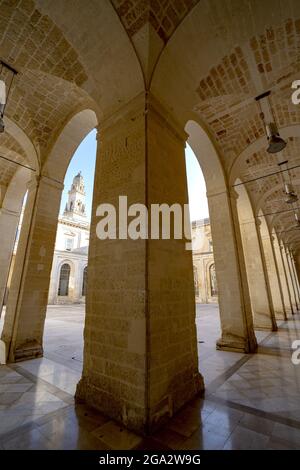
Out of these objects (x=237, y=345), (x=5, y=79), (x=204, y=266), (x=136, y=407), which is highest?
(x=5, y=79)

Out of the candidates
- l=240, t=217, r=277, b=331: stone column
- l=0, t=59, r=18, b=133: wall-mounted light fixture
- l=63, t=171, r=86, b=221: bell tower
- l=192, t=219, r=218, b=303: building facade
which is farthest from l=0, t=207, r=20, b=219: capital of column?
l=63, t=171, r=86, b=221: bell tower

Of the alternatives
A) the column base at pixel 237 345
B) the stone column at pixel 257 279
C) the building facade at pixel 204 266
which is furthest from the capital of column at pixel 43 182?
the building facade at pixel 204 266

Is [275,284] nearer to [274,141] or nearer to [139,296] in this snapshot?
[274,141]

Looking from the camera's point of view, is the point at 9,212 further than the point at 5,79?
Yes

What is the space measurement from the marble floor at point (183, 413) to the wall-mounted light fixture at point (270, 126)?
4271 mm

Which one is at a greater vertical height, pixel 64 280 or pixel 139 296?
pixel 64 280

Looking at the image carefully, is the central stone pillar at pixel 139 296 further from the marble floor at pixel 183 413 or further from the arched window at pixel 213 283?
the arched window at pixel 213 283

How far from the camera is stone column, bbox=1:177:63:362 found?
15.6 feet

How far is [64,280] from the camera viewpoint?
24234 mm

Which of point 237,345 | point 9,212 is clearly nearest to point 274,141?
point 237,345

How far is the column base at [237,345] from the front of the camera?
513 cm

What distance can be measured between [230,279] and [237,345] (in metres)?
1.61

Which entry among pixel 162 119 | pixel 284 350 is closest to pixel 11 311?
pixel 162 119
